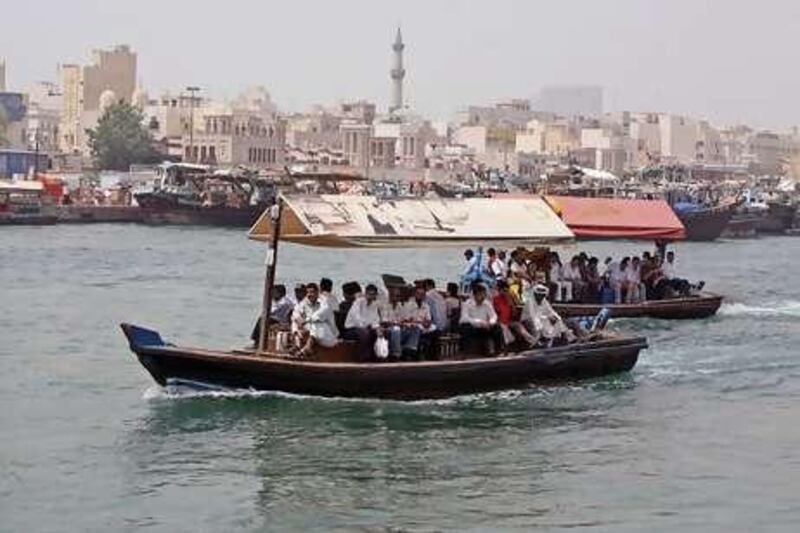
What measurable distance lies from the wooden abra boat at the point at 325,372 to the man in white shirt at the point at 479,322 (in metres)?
0.37

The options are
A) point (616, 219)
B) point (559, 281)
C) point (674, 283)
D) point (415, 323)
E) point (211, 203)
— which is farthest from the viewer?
point (211, 203)

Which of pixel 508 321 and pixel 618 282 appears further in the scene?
pixel 618 282

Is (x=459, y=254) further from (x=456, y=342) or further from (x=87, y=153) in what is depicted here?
(x=87, y=153)

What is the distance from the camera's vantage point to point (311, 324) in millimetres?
16891

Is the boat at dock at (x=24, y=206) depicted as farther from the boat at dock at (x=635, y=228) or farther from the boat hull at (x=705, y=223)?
the boat at dock at (x=635, y=228)

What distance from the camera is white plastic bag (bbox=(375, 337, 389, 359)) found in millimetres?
17094

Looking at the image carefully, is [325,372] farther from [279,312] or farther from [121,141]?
[121,141]

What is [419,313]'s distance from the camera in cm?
1764

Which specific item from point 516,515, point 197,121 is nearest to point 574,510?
point 516,515

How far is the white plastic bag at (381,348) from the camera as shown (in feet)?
56.1

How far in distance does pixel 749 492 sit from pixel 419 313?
15.4 feet

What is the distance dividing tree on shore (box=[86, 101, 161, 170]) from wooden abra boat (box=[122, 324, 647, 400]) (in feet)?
299

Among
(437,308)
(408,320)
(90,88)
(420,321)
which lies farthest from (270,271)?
(90,88)

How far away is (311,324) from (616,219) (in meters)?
12.2
